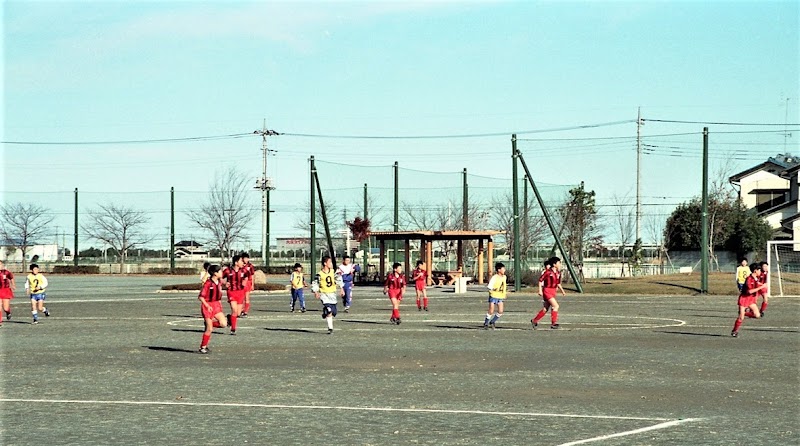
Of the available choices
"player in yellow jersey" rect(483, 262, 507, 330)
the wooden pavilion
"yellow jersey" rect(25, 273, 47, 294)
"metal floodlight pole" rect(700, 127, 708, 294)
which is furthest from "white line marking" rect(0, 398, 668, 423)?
the wooden pavilion

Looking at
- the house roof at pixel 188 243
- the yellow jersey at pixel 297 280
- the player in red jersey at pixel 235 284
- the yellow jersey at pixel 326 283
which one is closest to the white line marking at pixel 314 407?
the player in red jersey at pixel 235 284

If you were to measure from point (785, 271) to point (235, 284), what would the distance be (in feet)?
133

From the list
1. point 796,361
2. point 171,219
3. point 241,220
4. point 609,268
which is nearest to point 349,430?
point 796,361

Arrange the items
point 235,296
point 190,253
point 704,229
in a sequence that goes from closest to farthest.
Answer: point 235,296
point 704,229
point 190,253

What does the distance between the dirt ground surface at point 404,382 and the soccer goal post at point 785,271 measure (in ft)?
55.3

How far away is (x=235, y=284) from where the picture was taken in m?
26.6

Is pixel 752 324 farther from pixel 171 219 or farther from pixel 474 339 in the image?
pixel 171 219

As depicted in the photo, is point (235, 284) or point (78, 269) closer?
point (235, 284)

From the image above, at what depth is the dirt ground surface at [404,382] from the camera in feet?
37.3

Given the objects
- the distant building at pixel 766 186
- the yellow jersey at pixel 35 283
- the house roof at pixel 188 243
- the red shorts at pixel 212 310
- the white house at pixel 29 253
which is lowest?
the red shorts at pixel 212 310

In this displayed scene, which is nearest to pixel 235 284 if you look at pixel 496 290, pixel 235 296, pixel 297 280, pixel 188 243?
pixel 235 296

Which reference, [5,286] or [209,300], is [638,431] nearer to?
[209,300]

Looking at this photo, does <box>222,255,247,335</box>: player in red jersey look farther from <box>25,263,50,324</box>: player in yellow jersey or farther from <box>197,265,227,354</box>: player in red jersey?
<box>25,263,50,324</box>: player in yellow jersey

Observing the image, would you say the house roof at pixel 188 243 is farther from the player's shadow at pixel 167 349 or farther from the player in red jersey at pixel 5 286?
the player's shadow at pixel 167 349
